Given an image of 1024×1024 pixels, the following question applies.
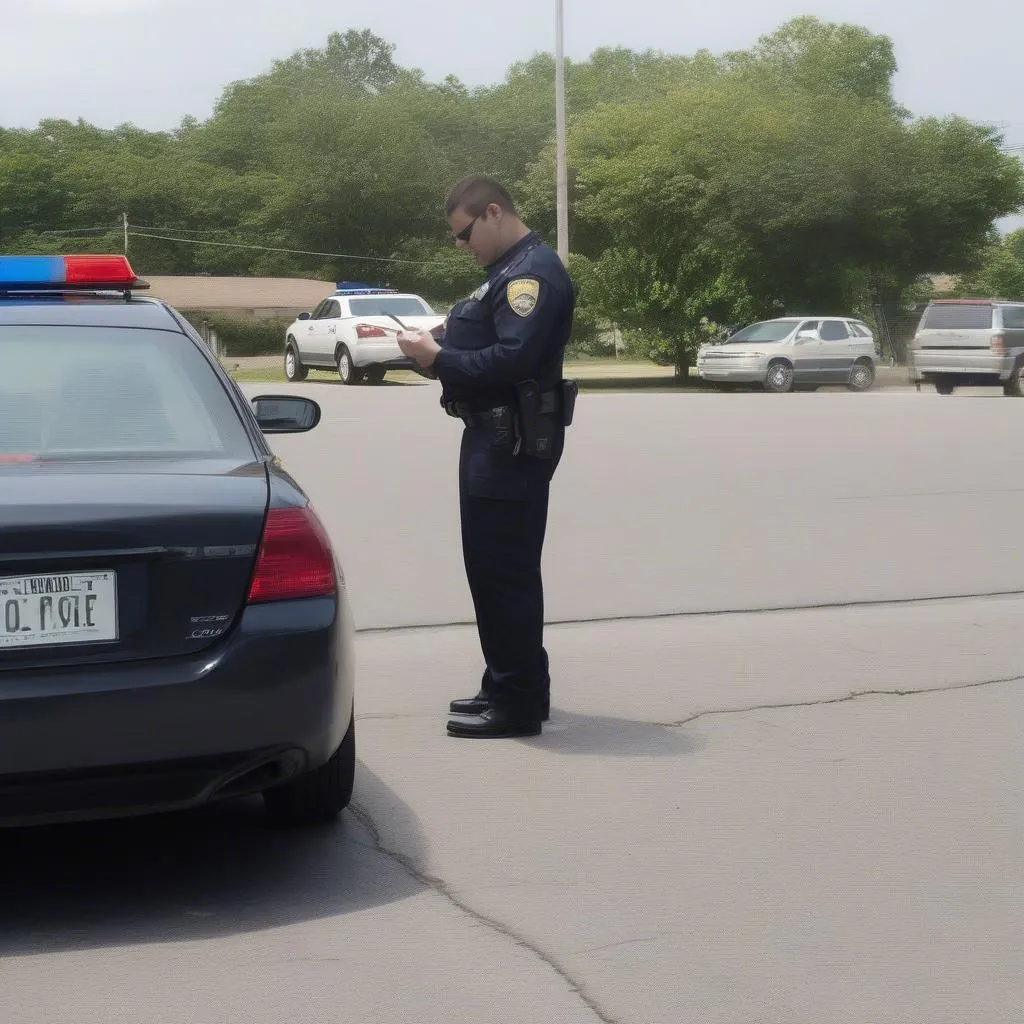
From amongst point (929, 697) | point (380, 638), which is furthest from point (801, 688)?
point (380, 638)

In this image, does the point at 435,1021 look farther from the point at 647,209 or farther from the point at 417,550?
the point at 647,209

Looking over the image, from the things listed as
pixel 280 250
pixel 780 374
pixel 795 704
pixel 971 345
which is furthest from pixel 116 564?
pixel 280 250

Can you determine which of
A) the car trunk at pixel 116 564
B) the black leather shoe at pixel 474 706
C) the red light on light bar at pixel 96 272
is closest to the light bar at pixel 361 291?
the black leather shoe at pixel 474 706

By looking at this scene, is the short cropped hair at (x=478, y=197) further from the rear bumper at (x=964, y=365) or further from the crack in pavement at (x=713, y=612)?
the rear bumper at (x=964, y=365)

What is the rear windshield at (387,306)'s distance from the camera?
106 feet

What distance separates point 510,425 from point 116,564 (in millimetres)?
1978

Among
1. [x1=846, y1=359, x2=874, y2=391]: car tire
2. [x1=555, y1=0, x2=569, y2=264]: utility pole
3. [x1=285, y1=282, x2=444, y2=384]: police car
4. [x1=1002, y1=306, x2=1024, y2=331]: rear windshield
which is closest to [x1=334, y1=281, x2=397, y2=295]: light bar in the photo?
[x1=285, y1=282, x2=444, y2=384]: police car

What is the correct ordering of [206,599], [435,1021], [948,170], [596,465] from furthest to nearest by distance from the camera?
[948,170]
[596,465]
[206,599]
[435,1021]

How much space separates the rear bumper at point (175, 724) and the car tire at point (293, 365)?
30.9 meters

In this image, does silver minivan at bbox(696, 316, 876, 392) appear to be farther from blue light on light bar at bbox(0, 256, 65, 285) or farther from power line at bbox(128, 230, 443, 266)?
power line at bbox(128, 230, 443, 266)

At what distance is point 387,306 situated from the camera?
3303cm

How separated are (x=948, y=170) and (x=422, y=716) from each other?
3921 cm

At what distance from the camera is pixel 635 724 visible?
6148 millimetres

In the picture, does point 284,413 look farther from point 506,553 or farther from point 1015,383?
point 1015,383
